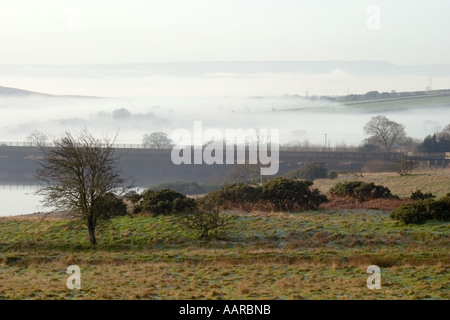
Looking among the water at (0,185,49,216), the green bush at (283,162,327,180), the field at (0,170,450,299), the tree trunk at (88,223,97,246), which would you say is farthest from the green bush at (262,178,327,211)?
the green bush at (283,162,327,180)

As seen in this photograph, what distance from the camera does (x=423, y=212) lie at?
31.5m

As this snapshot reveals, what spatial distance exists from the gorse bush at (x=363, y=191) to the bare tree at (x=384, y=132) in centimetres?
6797

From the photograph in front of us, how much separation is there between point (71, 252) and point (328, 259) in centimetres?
1128

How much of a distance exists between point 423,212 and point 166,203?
42.5 feet

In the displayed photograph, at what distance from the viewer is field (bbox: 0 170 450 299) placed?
19.5 m

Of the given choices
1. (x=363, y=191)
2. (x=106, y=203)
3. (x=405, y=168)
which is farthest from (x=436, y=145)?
(x=106, y=203)

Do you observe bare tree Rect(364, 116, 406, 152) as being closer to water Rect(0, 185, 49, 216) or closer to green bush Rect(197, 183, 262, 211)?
water Rect(0, 185, 49, 216)

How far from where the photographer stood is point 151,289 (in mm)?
19812

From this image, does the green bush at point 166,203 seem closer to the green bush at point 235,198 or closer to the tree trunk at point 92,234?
the green bush at point 235,198

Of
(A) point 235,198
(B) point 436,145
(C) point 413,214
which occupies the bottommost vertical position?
(C) point 413,214

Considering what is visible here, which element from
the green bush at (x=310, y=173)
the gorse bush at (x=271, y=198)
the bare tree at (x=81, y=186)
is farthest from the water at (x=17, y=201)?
the green bush at (x=310, y=173)

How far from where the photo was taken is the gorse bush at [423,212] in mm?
31328

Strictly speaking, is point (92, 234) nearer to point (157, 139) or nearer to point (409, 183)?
point (409, 183)

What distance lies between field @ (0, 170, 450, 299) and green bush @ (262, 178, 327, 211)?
138 centimetres
